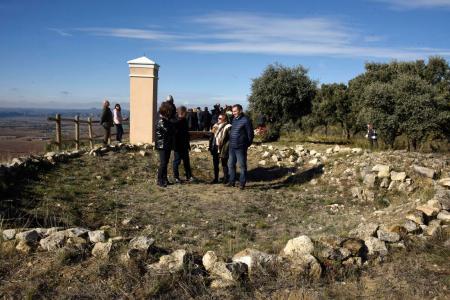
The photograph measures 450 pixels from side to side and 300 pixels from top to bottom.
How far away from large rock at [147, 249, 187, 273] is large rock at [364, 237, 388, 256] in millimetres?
2644

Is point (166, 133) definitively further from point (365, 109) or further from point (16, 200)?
point (365, 109)

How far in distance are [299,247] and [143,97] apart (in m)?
11.7

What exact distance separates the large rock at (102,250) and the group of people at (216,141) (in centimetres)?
563

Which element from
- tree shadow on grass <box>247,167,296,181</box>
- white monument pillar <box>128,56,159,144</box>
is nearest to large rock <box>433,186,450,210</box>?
tree shadow on grass <box>247,167,296,181</box>

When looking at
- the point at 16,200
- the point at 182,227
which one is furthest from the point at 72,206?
the point at 182,227

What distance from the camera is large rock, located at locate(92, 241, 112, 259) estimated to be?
18.6ft

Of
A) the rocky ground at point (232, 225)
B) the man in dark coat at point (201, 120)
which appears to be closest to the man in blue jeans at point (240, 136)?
the rocky ground at point (232, 225)

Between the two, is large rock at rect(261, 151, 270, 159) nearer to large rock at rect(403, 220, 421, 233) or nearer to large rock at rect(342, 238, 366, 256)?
large rock at rect(403, 220, 421, 233)

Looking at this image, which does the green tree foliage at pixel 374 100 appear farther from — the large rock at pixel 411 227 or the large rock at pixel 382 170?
the large rock at pixel 411 227

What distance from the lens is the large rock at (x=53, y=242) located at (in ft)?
19.3

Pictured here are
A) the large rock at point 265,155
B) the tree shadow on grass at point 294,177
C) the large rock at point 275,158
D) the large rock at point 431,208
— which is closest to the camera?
the large rock at point 431,208

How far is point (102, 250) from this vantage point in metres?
5.71

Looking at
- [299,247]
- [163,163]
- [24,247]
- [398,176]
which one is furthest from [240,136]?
[24,247]

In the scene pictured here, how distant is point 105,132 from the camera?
17.6m
